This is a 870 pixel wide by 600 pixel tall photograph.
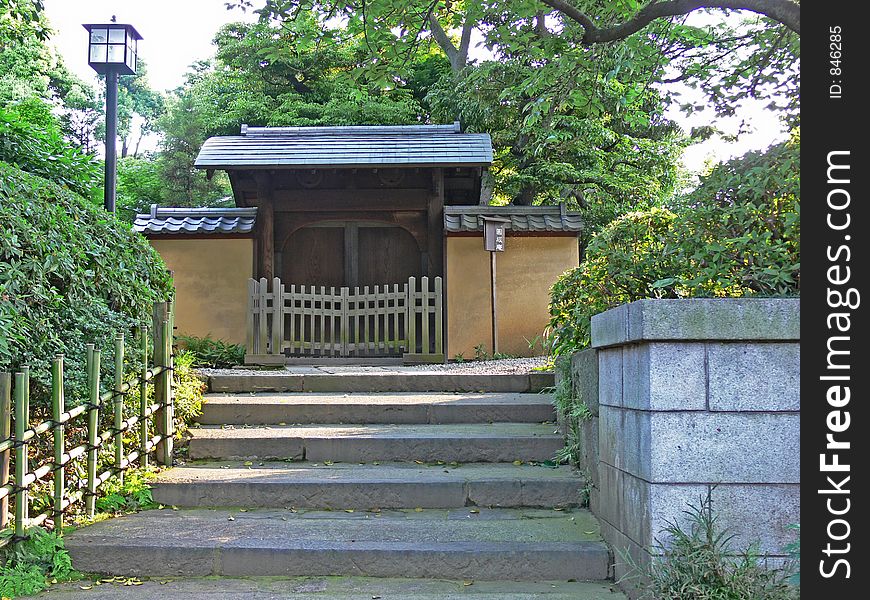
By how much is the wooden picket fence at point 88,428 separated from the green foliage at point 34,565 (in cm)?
9

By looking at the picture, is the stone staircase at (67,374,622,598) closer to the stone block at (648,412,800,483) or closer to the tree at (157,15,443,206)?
the stone block at (648,412,800,483)

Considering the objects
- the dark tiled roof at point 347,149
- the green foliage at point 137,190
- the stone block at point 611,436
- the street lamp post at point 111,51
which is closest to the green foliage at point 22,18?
the street lamp post at point 111,51

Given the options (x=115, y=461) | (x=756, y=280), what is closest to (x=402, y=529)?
(x=115, y=461)

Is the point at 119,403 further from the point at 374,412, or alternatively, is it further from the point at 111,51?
the point at 111,51

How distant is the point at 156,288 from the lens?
244 inches

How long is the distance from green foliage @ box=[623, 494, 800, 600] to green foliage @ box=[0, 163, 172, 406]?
3348 millimetres

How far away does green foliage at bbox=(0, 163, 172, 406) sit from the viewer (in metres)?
4.35

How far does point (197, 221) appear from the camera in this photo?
39.7 ft

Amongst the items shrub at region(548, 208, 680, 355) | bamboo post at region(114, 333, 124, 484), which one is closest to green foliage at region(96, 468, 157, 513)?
bamboo post at region(114, 333, 124, 484)

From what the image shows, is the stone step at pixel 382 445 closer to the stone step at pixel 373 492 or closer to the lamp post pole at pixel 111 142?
the stone step at pixel 373 492

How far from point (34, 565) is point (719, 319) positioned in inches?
145
